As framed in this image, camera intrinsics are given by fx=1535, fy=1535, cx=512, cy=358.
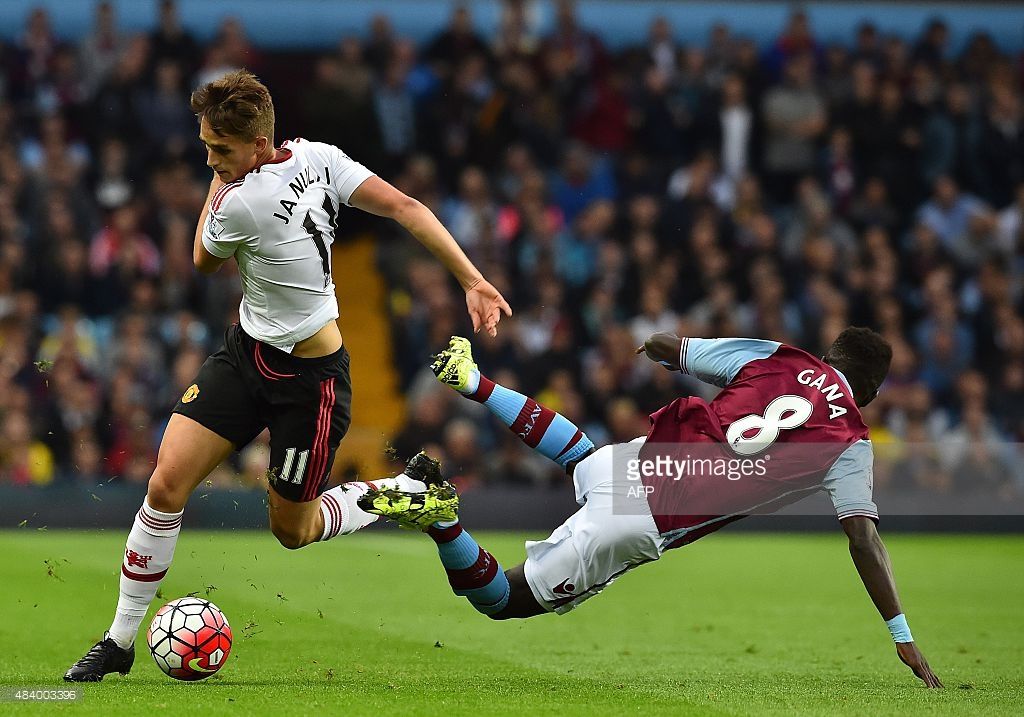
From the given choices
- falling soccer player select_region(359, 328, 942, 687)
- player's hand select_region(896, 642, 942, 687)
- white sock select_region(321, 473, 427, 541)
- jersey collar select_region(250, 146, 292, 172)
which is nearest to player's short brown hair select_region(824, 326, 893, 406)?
falling soccer player select_region(359, 328, 942, 687)

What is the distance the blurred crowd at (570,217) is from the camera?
1412 centimetres

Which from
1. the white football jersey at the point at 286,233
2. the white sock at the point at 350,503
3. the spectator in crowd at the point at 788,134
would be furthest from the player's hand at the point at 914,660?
the spectator in crowd at the point at 788,134

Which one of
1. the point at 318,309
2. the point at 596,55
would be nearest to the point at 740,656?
the point at 318,309

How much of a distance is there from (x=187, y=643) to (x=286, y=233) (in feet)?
5.52

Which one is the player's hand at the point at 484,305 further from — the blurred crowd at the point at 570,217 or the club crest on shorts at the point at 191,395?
the blurred crowd at the point at 570,217

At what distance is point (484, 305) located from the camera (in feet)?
20.0

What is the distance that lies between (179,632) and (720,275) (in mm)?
10244

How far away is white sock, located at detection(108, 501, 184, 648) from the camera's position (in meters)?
6.17

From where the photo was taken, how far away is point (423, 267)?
15492 millimetres

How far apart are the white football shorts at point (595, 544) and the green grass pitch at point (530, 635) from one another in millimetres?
389

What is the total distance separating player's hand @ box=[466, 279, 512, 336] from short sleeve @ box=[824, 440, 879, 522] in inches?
59.0

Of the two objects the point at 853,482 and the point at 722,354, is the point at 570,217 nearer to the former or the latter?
the point at 722,354

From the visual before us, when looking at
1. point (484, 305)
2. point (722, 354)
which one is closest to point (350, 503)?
point (484, 305)

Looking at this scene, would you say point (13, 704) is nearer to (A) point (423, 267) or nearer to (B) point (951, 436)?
(A) point (423, 267)
